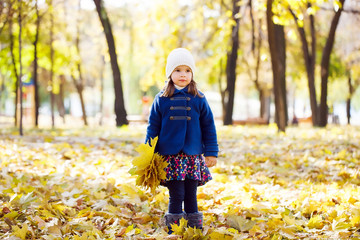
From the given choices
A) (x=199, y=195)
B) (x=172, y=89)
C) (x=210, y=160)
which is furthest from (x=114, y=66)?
(x=210, y=160)

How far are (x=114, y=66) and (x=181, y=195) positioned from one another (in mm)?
8945

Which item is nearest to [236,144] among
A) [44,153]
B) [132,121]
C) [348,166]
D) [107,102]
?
[348,166]

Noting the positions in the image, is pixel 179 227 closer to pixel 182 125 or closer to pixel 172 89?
pixel 182 125

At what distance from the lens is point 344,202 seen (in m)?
4.12

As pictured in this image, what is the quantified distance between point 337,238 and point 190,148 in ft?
4.32

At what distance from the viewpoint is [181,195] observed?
10.9ft

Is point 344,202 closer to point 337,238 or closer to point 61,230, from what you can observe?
point 337,238

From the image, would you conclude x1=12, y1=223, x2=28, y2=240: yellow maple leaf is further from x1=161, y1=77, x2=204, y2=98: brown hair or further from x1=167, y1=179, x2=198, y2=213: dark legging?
x1=161, y1=77, x2=204, y2=98: brown hair

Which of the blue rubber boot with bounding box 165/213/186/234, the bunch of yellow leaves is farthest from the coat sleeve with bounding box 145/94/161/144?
the blue rubber boot with bounding box 165/213/186/234

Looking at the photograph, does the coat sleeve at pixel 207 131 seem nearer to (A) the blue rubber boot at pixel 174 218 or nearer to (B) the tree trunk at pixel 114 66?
(A) the blue rubber boot at pixel 174 218

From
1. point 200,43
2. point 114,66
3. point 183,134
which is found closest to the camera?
point 183,134

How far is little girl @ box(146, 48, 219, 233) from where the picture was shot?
3.25 metres

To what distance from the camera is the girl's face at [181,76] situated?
3.32 meters

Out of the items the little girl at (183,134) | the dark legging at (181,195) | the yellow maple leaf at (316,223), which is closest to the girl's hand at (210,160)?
the little girl at (183,134)
